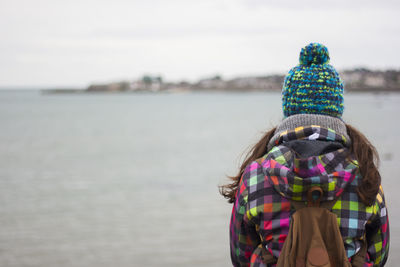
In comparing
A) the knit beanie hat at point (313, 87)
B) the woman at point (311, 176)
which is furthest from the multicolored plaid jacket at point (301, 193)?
the knit beanie hat at point (313, 87)

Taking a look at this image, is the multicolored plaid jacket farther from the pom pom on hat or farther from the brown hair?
the pom pom on hat

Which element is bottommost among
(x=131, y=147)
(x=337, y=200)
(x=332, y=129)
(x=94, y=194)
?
(x=131, y=147)

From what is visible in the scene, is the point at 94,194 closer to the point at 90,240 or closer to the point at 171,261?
the point at 90,240

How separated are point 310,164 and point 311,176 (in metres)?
0.05

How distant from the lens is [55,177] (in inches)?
697

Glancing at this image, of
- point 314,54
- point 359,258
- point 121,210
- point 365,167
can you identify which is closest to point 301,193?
point 365,167

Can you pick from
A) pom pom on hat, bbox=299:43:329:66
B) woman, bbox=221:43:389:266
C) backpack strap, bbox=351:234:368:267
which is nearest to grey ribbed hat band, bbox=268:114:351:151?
woman, bbox=221:43:389:266

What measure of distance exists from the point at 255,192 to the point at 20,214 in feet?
35.0

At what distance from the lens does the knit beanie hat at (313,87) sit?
217 centimetres

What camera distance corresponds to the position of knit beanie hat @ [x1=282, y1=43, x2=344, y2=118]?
2172 millimetres

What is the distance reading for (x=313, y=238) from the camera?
1.88 m

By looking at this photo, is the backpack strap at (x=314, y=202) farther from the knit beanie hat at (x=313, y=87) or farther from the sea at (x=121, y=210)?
the sea at (x=121, y=210)

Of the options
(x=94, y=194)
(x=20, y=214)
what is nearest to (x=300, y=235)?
(x=20, y=214)

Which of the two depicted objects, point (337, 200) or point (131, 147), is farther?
point (131, 147)
